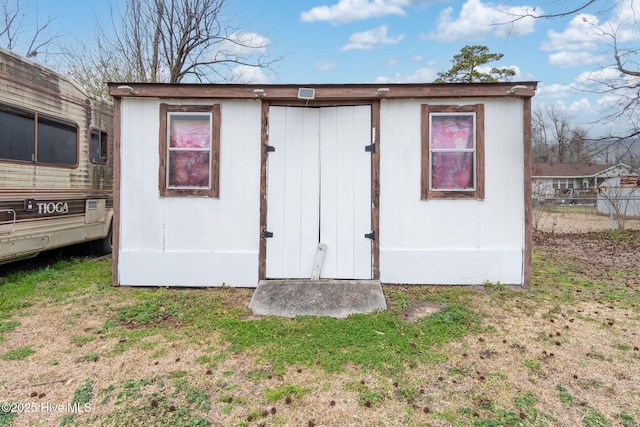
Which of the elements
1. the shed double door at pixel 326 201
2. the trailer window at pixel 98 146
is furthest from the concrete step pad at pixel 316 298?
the trailer window at pixel 98 146

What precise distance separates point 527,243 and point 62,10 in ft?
46.9

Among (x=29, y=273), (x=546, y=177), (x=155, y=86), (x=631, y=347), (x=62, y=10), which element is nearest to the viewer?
(x=631, y=347)

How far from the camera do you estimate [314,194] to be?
15.0ft

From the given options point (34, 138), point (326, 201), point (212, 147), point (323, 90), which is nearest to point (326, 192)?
point (326, 201)

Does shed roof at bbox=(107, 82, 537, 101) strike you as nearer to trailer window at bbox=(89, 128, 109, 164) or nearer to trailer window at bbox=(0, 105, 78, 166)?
trailer window at bbox=(0, 105, 78, 166)

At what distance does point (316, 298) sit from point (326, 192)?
133cm

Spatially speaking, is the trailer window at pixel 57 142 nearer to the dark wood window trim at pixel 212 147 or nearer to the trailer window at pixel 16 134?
the trailer window at pixel 16 134

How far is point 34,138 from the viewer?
4.91 metres

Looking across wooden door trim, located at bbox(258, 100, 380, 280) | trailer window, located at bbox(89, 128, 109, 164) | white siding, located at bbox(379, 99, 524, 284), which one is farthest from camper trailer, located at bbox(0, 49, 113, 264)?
white siding, located at bbox(379, 99, 524, 284)

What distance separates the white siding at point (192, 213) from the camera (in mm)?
4574

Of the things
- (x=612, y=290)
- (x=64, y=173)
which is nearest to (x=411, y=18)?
(x=612, y=290)

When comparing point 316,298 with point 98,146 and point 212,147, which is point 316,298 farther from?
point 98,146

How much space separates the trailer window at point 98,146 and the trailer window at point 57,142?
0.44 metres

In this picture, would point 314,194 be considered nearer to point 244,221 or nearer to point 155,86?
point 244,221
